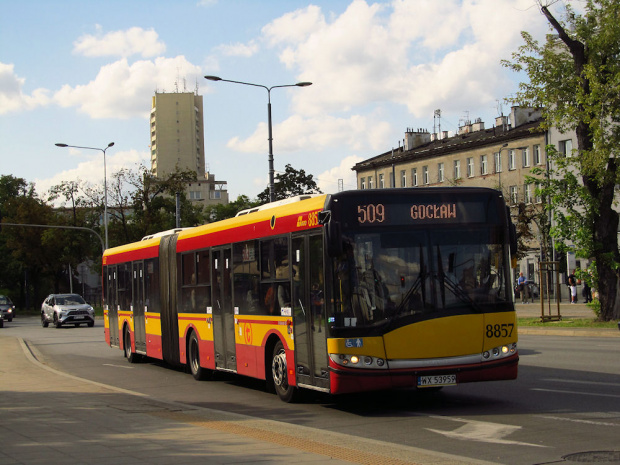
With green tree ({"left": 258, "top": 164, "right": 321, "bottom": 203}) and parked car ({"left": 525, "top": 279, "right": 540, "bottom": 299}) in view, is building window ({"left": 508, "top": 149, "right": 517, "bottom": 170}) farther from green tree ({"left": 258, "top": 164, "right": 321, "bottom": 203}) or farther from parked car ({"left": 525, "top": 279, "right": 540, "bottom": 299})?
green tree ({"left": 258, "top": 164, "right": 321, "bottom": 203})

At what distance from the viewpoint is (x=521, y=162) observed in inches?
3137

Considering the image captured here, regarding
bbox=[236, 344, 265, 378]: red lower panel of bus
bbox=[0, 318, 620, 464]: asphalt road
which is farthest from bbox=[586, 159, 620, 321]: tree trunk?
bbox=[236, 344, 265, 378]: red lower panel of bus

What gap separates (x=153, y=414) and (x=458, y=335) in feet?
13.1

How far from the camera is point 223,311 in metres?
16.2

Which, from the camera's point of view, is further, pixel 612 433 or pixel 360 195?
pixel 360 195

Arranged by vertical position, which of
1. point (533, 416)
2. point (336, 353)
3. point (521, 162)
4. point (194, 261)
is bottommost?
point (533, 416)

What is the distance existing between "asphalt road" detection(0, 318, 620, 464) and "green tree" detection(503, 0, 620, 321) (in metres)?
10.4

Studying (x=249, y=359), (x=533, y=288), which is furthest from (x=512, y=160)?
(x=249, y=359)

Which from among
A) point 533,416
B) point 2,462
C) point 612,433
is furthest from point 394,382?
point 2,462

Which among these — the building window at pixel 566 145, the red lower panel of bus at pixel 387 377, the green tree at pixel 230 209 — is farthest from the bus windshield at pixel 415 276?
the green tree at pixel 230 209

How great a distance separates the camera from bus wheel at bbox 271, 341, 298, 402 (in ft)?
43.8

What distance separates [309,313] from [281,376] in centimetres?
167

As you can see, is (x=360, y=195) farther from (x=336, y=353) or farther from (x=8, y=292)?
(x=8, y=292)

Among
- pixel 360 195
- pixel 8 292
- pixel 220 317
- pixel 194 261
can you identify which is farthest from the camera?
pixel 8 292
